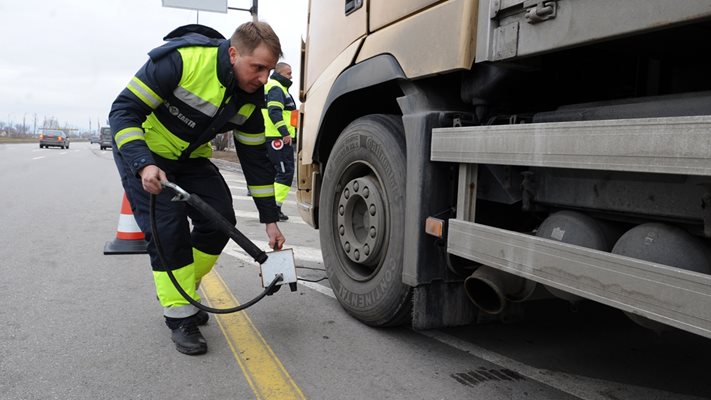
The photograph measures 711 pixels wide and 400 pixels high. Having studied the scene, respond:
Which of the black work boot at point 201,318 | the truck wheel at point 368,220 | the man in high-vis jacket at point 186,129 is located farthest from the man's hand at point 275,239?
the black work boot at point 201,318

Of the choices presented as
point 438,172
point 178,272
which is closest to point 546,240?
point 438,172

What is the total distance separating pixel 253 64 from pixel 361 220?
3.41ft

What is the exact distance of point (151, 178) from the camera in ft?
7.93

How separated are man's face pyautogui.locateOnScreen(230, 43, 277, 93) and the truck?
0.51 meters

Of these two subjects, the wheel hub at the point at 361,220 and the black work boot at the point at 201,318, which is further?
the black work boot at the point at 201,318

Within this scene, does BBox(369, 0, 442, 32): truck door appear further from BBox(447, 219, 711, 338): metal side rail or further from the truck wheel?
BBox(447, 219, 711, 338): metal side rail

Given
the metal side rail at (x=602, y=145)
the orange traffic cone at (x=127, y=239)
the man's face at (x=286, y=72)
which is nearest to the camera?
the metal side rail at (x=602, y=145)

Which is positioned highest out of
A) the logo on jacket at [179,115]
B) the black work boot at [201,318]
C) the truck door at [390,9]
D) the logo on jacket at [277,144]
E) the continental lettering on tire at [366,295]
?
the truck door at [390,9]

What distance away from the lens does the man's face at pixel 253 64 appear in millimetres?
2574

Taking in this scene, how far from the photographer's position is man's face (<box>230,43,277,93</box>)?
2.57 meters

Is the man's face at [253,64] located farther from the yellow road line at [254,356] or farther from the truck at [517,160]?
the yellow road line at [254,356]

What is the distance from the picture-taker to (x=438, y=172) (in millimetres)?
2295

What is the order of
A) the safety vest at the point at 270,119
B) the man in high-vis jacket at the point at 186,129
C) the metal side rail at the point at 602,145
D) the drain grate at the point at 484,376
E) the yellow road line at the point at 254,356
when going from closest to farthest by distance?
1. the metal side rail at the point at 602,145
2. the yellow road line at the point at 254,356
3. the drain grate at the point at 484,376
4. the man in high-vis jacket at the point at 186,129
5. the safety vest at the point at 270,119

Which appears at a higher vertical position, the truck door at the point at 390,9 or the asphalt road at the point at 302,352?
the truck door at the point at 390,9
